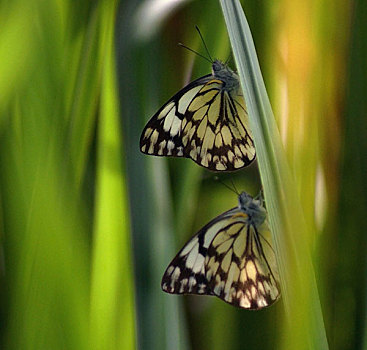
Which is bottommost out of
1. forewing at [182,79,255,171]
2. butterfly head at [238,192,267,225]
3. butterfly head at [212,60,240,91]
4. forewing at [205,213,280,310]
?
forewing at [205,213,280,310]

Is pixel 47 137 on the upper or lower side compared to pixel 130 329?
upper

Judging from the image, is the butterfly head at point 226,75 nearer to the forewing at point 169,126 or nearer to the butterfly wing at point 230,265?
the forewing at point 169,126

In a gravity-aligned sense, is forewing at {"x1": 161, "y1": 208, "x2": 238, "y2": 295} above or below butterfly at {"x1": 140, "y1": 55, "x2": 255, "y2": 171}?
below

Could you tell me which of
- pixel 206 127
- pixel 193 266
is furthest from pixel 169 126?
pixel 193 266

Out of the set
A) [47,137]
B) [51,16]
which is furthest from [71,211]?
[51,16]

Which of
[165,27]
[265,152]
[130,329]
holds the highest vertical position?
[165,27]

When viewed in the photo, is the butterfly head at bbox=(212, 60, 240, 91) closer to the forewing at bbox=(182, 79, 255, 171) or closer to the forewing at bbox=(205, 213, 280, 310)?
the forewing at bbox=(182, 79, 255, 171)

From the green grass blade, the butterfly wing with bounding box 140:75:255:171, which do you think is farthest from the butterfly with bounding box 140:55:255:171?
the green grass blade

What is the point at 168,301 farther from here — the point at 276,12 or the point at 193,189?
the point at 276,12
